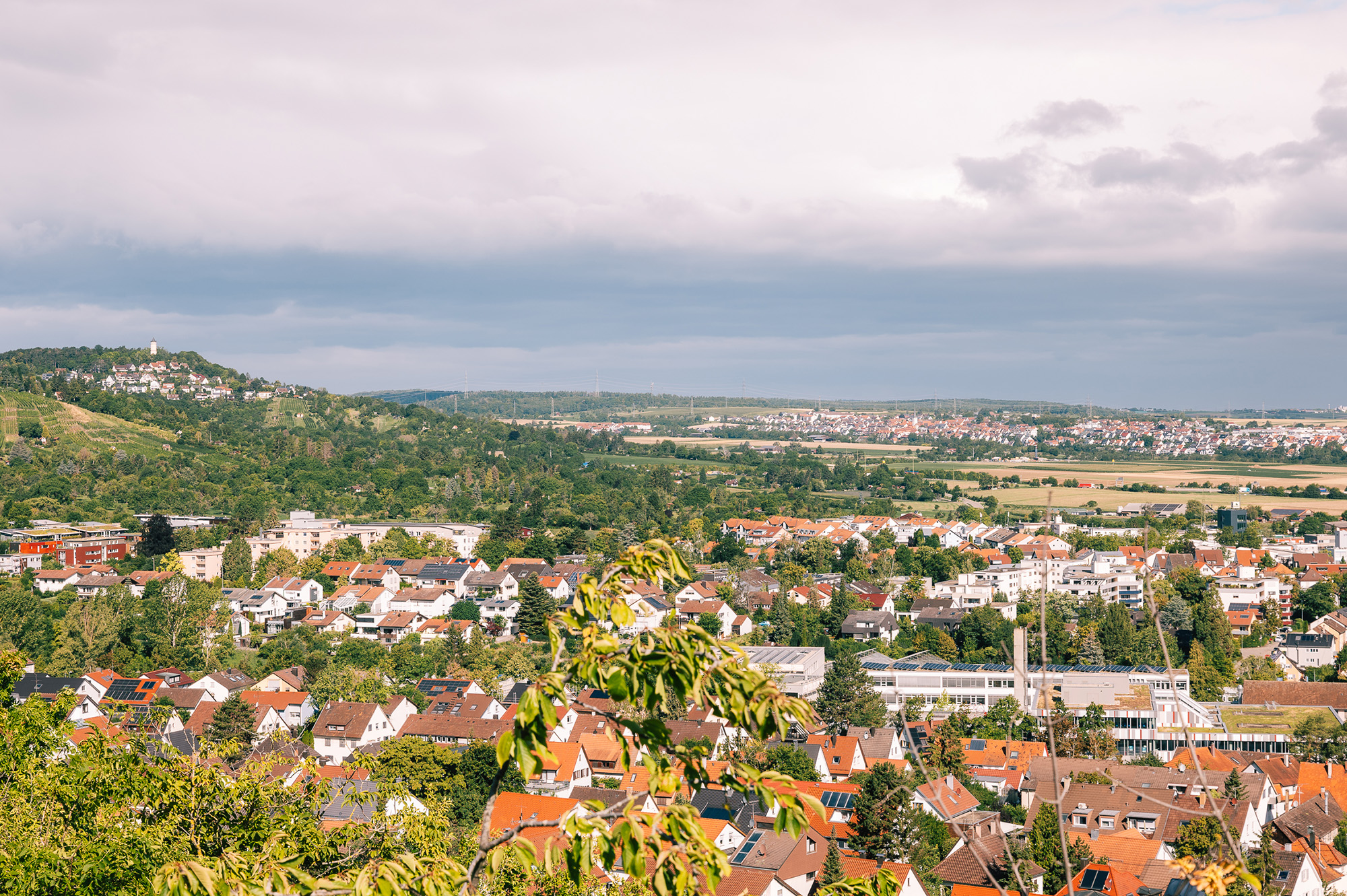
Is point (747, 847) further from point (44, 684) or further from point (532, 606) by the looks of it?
point (532, 606)

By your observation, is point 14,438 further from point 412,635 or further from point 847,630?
point 847,630

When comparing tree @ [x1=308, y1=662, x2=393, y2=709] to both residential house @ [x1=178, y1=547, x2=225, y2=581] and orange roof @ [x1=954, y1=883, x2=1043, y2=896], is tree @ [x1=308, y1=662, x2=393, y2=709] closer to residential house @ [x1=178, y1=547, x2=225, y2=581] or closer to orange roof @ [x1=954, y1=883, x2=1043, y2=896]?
residential house @ [x1=178, y1=547, x2=225, y2=581]

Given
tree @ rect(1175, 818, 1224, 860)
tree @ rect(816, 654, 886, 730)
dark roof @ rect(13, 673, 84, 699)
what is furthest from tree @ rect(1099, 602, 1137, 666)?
dark roof @ rect(13, 673, 84, 699)

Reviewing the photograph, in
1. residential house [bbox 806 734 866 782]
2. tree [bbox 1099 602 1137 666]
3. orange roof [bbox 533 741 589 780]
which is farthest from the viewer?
tree [bbox 1099 602 1137 666]

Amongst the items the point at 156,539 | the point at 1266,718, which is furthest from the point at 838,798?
the point at 156,539

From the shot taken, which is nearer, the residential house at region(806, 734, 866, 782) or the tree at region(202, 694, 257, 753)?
the tree at region(202, 694, 257, 753)

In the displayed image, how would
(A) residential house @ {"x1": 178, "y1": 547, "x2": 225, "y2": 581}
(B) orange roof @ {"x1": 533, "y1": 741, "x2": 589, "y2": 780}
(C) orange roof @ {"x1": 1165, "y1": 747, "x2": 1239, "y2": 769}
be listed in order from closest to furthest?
(B) orange roof @ {"x1": 533, "y1": 741, "x2": 589, "y2": 780}, (C) orange roof @ {"x1": 1165, "y1": 747, "x2": 1239, "y2": 769}, (A) residential house @ {"x1": 178, "y1": 547, "x2": 225, "y2": 581}

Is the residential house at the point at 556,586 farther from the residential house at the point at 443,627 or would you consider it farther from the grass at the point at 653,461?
the grass at the point at 653,461
